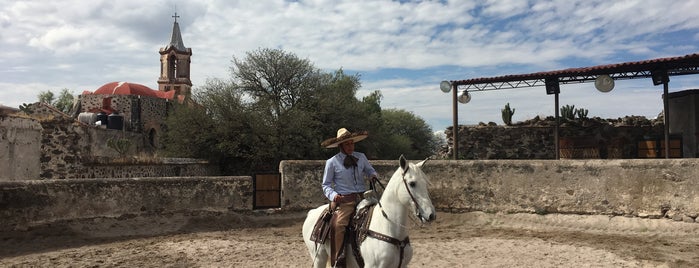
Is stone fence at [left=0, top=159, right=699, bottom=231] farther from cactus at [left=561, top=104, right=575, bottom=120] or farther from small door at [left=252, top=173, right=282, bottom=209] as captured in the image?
cactus at [left=561, top=104, right=575, bottom=120]

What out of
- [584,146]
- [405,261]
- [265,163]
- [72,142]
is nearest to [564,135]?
[584,146]

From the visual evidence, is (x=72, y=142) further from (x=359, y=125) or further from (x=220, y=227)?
(x=359, y=125)

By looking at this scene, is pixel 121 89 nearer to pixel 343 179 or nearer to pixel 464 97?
pixel 464 97

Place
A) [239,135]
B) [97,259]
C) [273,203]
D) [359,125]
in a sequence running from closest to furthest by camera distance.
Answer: [97,259], [273,203], [239,135], [359,125]

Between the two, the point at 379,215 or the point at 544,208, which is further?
the point at 544,208

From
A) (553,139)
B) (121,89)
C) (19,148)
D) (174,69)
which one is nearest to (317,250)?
(19,148)

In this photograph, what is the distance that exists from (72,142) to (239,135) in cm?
965

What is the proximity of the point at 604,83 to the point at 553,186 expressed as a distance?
604 centimetres

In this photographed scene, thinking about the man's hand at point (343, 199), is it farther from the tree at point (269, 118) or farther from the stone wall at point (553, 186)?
the tree at point (269, 118)

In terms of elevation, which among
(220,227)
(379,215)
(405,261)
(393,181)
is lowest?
(220,227)

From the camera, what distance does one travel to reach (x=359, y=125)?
26.3 meters

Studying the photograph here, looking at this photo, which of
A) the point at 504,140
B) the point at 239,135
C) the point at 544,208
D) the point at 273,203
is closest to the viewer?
the point at 544,208

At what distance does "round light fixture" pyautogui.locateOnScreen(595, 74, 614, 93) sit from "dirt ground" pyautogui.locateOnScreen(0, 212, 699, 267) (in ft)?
20.7

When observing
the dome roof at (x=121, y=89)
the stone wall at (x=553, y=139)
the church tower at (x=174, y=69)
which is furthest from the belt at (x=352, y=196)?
the church tower at (x=174, y=69)
